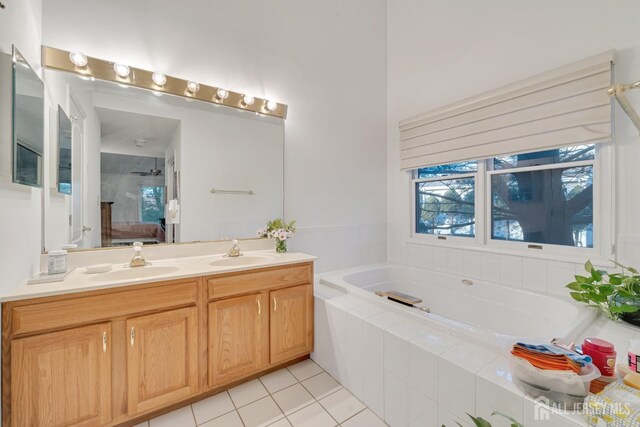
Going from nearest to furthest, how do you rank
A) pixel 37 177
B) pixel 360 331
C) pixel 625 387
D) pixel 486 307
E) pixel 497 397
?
pixel 625 387 < pixel 497 397 < pixel 37 177 < pixel 360 331 < pixel 486 307

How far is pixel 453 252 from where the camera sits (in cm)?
262

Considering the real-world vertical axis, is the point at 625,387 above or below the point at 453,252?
below

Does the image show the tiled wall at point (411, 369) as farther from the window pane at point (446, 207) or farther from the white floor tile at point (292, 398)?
the window pane at point (446, 207)

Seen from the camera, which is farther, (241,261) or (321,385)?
(241,261)

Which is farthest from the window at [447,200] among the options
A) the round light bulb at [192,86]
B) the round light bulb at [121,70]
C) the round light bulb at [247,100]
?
the round light bulb at [121,70]

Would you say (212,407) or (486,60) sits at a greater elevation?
(486,60)

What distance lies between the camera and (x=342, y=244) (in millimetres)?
2867

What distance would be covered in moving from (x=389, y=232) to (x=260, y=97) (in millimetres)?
1980

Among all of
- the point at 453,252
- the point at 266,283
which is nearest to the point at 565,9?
the point at 453,252

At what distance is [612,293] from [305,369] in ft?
6.33

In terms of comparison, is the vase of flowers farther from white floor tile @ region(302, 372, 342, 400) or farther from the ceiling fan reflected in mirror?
white floor tile @ region(302, 372, 342, 400)

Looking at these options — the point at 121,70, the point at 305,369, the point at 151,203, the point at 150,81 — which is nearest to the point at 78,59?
the point at 121,70

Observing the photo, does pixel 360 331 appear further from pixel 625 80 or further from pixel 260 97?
pixel 625 80

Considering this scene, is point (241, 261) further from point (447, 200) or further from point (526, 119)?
point (526, 119)
